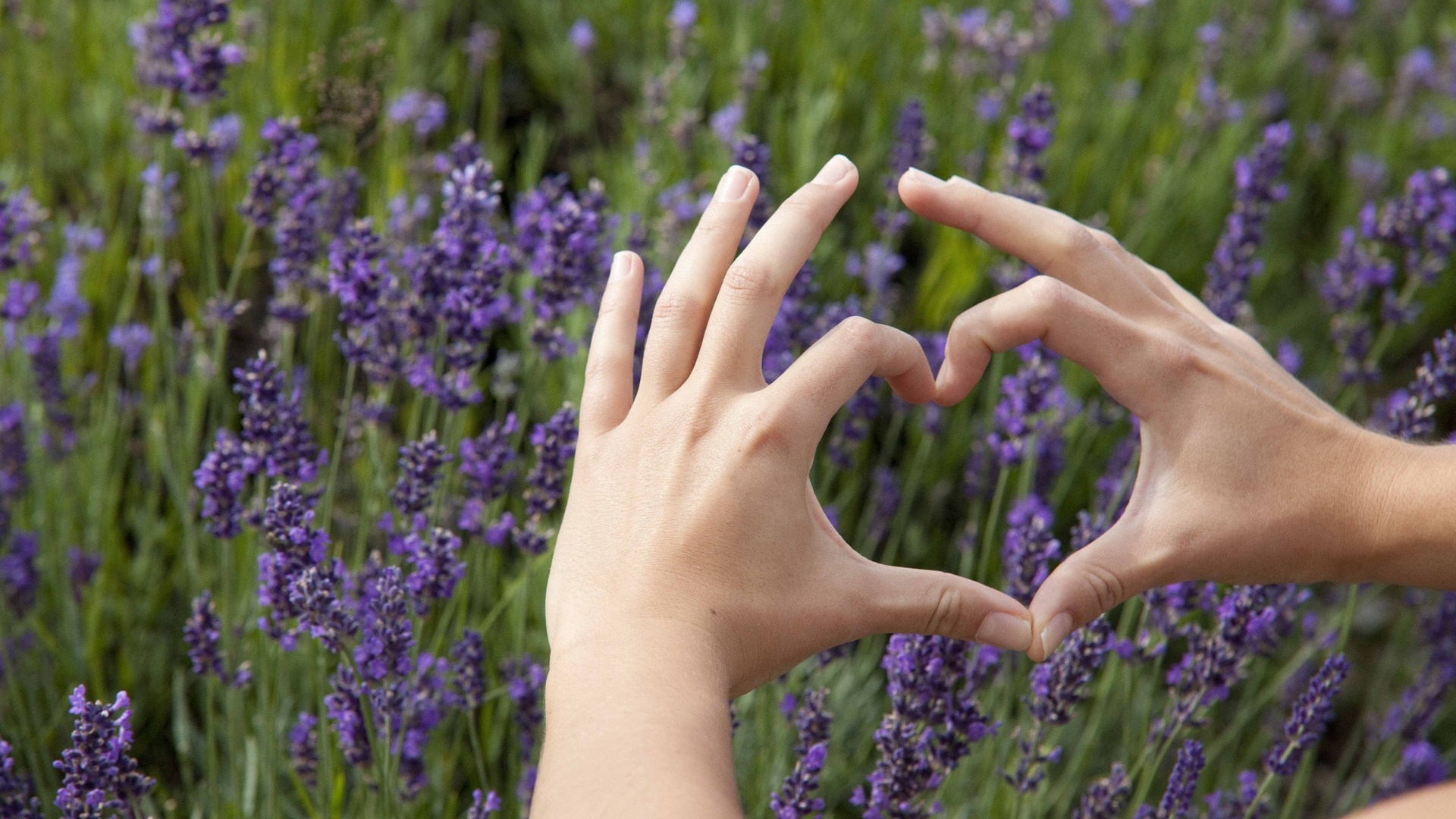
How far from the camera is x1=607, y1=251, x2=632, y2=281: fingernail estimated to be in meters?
1.49

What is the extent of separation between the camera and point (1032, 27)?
3582 mm

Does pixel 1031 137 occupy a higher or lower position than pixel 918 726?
higher

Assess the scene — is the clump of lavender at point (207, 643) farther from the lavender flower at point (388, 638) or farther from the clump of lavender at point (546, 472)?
the clump of lavender at point (546, 472)

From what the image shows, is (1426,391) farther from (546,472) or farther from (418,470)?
(418,470)

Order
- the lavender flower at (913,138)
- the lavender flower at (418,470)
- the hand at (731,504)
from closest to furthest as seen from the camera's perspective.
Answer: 1. the hand at (731,504)
2. the lavender flower at (418,470)
3. the lavender flower at (913,138)

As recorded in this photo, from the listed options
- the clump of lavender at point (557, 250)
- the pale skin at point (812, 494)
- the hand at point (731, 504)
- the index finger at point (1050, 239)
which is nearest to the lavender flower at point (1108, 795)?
the pale skin at point (812, 494)

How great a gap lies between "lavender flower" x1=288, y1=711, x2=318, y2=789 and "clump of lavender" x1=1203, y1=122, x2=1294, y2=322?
1796 mm

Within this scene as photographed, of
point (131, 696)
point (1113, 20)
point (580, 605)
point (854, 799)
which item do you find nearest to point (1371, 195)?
point (1113, 20)

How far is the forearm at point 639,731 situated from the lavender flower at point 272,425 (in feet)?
2.09

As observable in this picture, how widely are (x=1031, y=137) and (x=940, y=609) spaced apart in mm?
1200

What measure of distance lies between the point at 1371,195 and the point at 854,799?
299 cm

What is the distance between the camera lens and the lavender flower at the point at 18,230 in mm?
2002

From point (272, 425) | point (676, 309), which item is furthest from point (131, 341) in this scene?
point (676, 309)

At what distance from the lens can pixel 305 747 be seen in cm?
171
